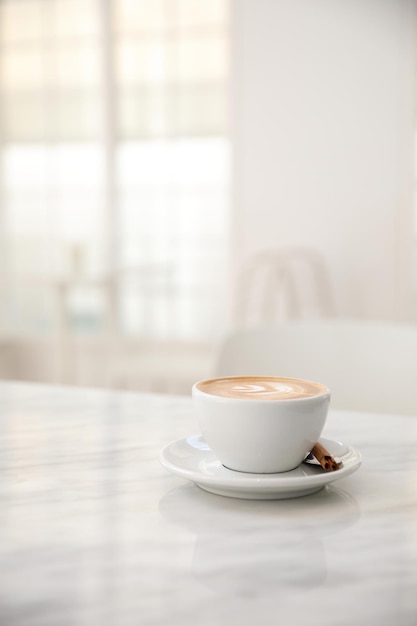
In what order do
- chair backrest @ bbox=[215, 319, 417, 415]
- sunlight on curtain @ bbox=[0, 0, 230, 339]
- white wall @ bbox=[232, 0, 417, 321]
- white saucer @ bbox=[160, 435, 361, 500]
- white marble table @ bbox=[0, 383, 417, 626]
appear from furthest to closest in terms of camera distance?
sunlight on curtain @ bbox=[0, 0, 230, 339], white wall @ bbox=[232, 0, 417, 321], chair backrest @ bbox=[215, 319, 417, 415], white saucer @ bbox=[160, 435, 361, 500], white marble table @ bbox=[0, 383, 417, 626]

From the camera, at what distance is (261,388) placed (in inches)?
30.6

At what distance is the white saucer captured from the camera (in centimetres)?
69

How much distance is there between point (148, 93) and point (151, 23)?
0.33m

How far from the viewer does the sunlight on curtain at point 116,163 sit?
3.92 meters

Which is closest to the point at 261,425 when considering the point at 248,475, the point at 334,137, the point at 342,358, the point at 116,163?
the point at 248,475

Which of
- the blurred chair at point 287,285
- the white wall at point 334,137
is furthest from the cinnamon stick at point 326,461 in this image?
the white wall at point 334,137

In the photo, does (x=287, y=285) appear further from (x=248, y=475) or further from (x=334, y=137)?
(x=248, y=475)

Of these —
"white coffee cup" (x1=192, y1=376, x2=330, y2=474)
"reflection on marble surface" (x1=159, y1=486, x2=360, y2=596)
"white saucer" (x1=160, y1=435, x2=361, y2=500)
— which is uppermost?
"white coffee cup" (x1=192, y1=376, x2=330, y2=474)

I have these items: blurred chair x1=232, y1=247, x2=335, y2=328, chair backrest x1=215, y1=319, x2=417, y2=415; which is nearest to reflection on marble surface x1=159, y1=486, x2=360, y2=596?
chair backrest x1=215, y1=319, x2=417, y2=415

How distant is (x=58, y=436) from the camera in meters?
0.98

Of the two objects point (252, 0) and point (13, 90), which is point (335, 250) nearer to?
point (252, 0)

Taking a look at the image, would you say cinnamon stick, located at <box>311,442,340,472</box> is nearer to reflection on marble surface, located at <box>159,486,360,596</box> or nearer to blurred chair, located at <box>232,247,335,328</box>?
reflection on marble surface, located at <box>159,486,360,596</box>

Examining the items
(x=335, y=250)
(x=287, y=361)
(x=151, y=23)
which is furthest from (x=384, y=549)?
(x=151, y=23)

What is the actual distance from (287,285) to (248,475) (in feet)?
9.50
